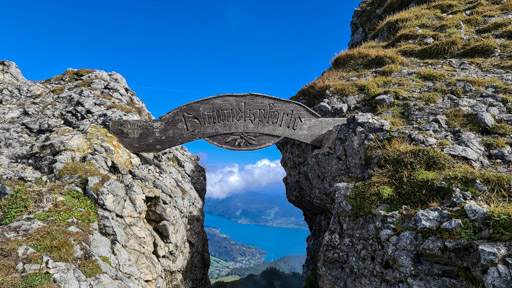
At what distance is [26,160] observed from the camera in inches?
474

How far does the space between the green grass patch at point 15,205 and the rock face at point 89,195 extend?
0.10 feet

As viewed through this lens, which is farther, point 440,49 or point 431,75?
point 440,49

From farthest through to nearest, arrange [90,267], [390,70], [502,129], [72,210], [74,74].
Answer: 1. [74,74]
2. [390,70]
3. [502,129]
4. [72,210]
5. [90,267]

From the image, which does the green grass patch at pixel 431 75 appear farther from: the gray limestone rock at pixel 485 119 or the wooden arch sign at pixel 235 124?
the wooden arch sign at pixel 235 124

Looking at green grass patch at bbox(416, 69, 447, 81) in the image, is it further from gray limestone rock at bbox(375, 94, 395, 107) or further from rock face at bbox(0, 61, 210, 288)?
rock face at bbox(0, 61, 210, 288)

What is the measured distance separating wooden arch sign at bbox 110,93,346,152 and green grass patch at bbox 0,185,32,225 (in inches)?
200

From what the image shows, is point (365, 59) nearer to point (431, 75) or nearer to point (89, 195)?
point (431, 75)

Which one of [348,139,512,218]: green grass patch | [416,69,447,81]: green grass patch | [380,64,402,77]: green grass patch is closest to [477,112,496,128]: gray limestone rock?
[348,139,512,218]: green grass patch

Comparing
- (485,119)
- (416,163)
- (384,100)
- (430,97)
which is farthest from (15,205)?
(485,119)

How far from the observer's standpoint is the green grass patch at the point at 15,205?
29.5 ft

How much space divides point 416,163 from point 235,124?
26.8 feet

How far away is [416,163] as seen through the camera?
936 cm

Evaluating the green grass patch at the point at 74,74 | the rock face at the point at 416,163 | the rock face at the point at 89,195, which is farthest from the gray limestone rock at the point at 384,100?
the green grass patch at the point at 74,74

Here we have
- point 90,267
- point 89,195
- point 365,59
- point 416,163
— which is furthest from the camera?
point 365,59
